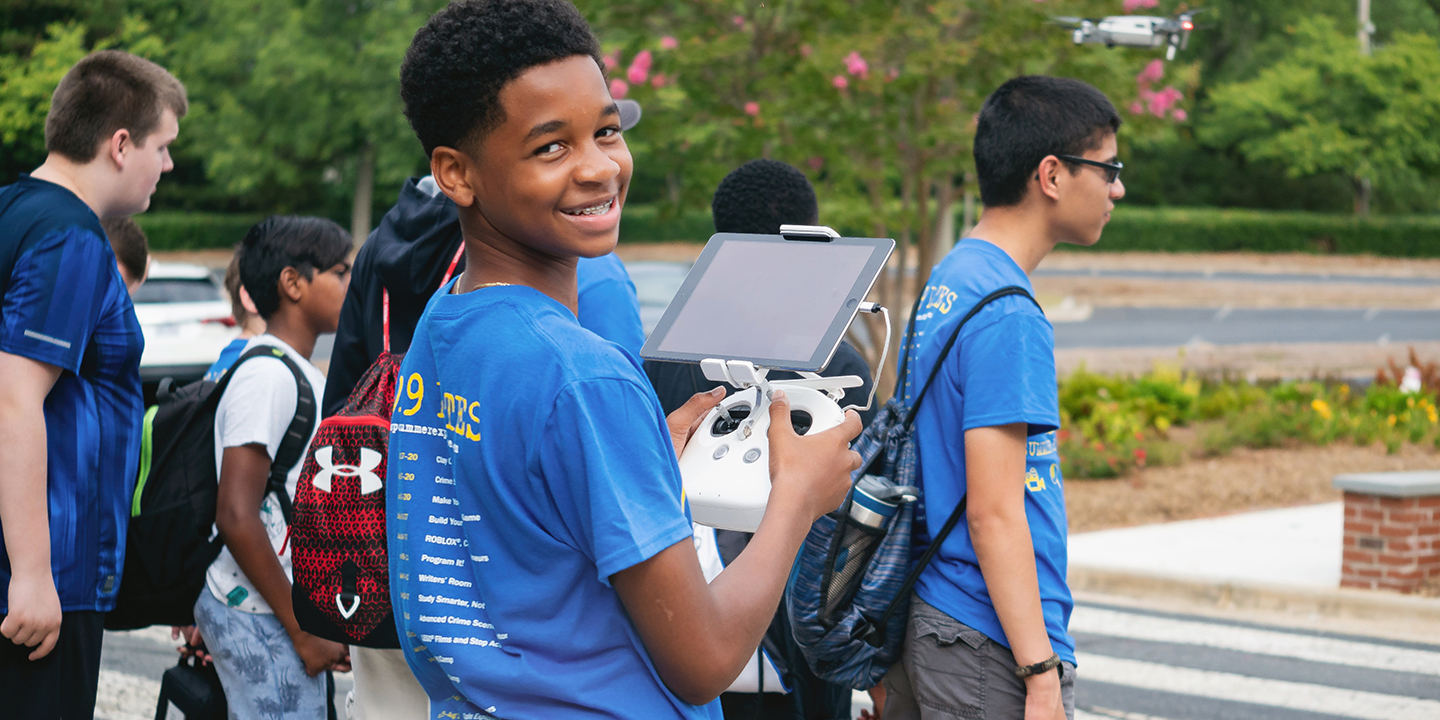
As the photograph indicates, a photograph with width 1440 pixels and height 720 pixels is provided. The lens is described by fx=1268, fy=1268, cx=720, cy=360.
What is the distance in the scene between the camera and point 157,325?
48.3 feet

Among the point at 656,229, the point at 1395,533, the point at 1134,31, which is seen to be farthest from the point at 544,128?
the point at 656,229

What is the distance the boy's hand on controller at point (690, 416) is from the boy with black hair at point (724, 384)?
0.78m

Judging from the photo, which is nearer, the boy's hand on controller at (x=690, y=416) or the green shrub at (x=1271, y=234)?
the boy's hand on controller at (x=690, y=416)

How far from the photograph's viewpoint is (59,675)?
108 inches

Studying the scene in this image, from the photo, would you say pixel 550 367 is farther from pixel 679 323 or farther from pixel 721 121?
pixel 721 121

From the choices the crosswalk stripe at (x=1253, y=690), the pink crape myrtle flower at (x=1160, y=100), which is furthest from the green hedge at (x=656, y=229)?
the crosswalk stripe at (x=1253, y=690)

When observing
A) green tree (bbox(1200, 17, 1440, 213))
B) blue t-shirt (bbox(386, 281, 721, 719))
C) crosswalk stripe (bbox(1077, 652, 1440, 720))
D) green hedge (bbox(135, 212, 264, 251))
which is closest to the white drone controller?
blue t-shirt (bbox(386, 281, 721, 719))

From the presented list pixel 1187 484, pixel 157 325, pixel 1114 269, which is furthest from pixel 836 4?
pixel 1114 269

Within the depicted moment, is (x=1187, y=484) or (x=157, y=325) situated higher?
(x=157, y=325)

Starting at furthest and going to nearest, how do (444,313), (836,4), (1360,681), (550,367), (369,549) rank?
1. (836,4)
2. (1360,681)
3. (369,549)
4. (444,313)
5. (550,367)

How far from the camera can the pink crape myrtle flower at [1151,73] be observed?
34.3 ft

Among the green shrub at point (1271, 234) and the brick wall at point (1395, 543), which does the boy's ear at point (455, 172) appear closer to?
the brick wall at point (1395, 543)

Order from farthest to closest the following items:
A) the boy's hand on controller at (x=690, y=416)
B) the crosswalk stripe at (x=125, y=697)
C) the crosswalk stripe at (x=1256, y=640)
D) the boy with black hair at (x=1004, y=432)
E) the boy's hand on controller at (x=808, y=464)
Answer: the crosswalk stripe at (x=1256, y=640) < the crosswalk stripe at (x=125, y=697) < the boy with black hair at (x=1004, y=432) < the boy's hand on controller at (x=690, y=416) < the boy's hand on controller at (x=808, y=464)

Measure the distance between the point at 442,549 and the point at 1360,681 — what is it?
19.3 ft
